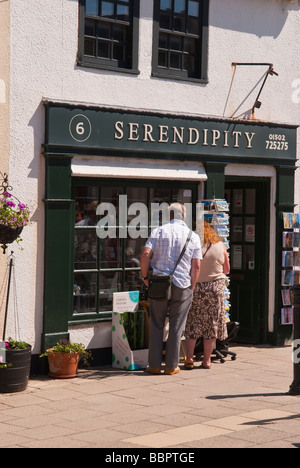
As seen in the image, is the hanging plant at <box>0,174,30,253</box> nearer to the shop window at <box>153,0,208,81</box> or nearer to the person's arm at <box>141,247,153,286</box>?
the person's arm at <box>141,247,153,286</box>

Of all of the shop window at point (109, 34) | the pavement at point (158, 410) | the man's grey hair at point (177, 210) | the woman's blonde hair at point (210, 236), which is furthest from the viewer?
the woman's blonde hair at point (210, 236)

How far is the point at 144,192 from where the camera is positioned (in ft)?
36.6

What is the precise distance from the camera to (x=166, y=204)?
11406 millimetres

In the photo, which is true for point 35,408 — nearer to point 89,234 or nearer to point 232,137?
point 89,234

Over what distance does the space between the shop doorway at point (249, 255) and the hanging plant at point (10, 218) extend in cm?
419

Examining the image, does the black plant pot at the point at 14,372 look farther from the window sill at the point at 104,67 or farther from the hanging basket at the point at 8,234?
the window sill at the point at 104,67

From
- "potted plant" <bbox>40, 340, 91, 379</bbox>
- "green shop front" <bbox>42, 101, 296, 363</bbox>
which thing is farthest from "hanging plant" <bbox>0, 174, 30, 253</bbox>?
"potted plant" <bbox>40, 340, 91, 379</bbox>

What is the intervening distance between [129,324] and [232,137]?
3.13 m

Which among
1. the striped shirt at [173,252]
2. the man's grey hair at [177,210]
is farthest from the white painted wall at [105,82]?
the man's grey hair at [177,210]

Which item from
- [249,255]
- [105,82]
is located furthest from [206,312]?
[105,82]

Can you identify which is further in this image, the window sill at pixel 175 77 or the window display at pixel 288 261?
the window display at pixel 288 261

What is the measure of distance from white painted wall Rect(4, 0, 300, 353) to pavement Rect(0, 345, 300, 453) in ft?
3.74

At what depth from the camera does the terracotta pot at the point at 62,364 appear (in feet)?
32.4

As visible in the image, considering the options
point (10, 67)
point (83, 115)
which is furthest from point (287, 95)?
point (10, 67)
